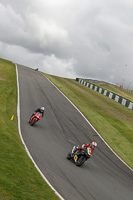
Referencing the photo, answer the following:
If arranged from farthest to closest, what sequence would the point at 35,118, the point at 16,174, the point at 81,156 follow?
the point at 35,118
the point at 81,156
the point at 16,174

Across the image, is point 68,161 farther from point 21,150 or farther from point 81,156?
point 21,150

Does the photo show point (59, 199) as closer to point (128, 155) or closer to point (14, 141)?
point (14, 141)

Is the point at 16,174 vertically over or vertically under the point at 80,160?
over

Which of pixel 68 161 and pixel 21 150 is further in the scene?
pixel 68 161

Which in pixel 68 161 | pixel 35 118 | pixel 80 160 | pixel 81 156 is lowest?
pixel 68 161

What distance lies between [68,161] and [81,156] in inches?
33.4

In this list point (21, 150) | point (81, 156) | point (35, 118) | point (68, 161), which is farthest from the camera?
point (35, 118)

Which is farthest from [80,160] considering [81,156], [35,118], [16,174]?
[35,118]

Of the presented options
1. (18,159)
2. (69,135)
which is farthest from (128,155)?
(18,159)

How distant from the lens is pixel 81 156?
1377 centimetres

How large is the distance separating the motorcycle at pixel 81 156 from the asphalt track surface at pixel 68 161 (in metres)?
0.33

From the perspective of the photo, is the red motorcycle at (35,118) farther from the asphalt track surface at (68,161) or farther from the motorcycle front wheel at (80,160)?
the motorcycle front wheel at (80,160)

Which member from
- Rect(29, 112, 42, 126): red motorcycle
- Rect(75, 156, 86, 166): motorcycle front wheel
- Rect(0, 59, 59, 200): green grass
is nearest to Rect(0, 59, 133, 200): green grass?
Rect(0, 59, 59, 200): green grass

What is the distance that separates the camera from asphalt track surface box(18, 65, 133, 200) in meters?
10.7
